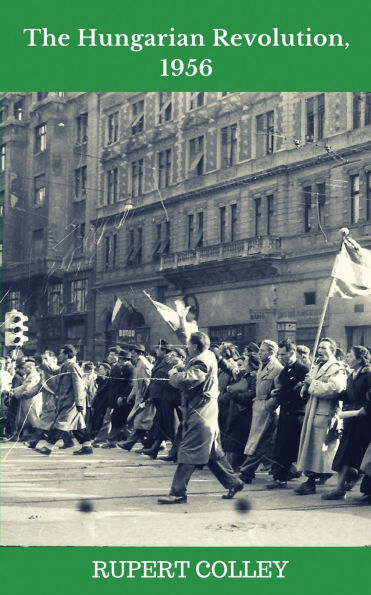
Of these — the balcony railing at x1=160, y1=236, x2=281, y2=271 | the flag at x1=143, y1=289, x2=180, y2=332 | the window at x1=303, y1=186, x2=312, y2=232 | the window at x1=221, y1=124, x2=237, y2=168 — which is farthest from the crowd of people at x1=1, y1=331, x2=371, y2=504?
the window at x1=221, y1=124, x2=237, y2=168

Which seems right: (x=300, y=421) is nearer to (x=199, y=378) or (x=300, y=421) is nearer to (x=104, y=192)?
(x=199, y=378)

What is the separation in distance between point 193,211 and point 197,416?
1831 centimetres

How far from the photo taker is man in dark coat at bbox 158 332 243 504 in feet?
30.4

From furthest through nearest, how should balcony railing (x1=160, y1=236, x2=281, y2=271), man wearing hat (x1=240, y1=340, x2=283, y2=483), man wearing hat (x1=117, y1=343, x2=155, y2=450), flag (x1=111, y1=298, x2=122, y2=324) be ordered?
balcony railing (x1=160, y1=236, x2=281, y2=271) → flag (x1=111, y1=298, x2=122, y2=324) → man wearing hat (x1=117, y1=343, x2=155, y2=450) → man wearing hat (x1=240, y1=340, x2=283, y2=483)

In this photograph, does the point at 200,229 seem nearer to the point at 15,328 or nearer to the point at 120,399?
the point at 120,399

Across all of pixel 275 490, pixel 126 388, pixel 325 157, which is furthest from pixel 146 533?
pixel 325 157

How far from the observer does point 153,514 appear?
8727 millimetres

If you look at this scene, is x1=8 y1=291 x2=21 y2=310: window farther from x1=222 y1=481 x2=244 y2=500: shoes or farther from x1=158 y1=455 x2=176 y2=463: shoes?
x1=222 y1=481 x2=244 y2=500: shoes

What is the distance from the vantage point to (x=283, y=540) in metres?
7.38

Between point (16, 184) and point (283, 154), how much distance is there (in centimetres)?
895

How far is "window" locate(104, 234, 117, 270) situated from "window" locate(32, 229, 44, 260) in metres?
1.68

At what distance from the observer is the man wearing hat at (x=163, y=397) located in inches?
569

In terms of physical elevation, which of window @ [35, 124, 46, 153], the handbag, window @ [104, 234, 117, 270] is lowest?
the handbag

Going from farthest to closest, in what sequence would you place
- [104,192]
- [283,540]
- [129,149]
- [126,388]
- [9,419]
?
[129,149], [104,192], [9,419], [126,388], [283,540]
